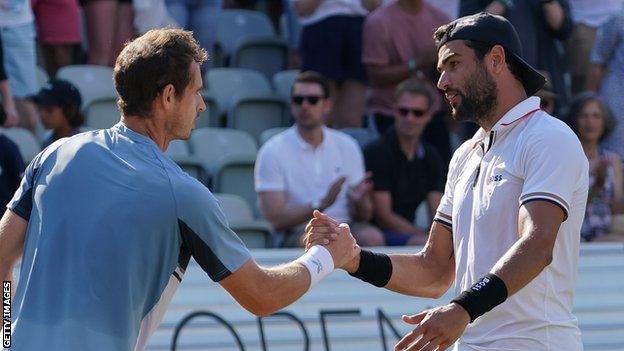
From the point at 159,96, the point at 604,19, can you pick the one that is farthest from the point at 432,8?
the point at 159,96

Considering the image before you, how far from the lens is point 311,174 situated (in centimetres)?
923

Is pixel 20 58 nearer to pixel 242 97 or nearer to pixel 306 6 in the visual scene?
pixel 242 97

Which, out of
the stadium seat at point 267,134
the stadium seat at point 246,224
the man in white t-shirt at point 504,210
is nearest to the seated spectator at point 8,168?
the stadium seat at point 246,224

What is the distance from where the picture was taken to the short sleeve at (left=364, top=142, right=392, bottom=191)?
9266 millimetres

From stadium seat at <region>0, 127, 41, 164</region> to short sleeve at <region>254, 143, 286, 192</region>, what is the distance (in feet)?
4.74

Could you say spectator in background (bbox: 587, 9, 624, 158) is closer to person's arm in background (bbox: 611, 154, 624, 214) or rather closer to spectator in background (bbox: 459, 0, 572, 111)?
spectator in background (bbox: 459, 0, 572, 111)

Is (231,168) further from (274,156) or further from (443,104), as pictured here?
(443,104)

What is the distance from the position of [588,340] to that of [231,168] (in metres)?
2.82

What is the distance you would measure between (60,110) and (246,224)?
4.42 feet

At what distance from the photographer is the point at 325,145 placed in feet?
30.7

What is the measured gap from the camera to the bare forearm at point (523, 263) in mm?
4465

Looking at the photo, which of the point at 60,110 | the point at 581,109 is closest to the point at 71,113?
the point at 60,110

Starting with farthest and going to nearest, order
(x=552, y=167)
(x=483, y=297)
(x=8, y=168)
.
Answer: (x=8, y=168), (x=552, y=167), (x=483, y=297)

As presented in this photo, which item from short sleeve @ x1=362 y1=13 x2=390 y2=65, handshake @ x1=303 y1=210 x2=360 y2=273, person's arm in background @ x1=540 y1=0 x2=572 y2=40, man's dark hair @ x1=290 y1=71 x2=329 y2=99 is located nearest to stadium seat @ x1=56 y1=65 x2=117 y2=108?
man's dark hair @ x1=290 y1=71 x2=329 y2=99
